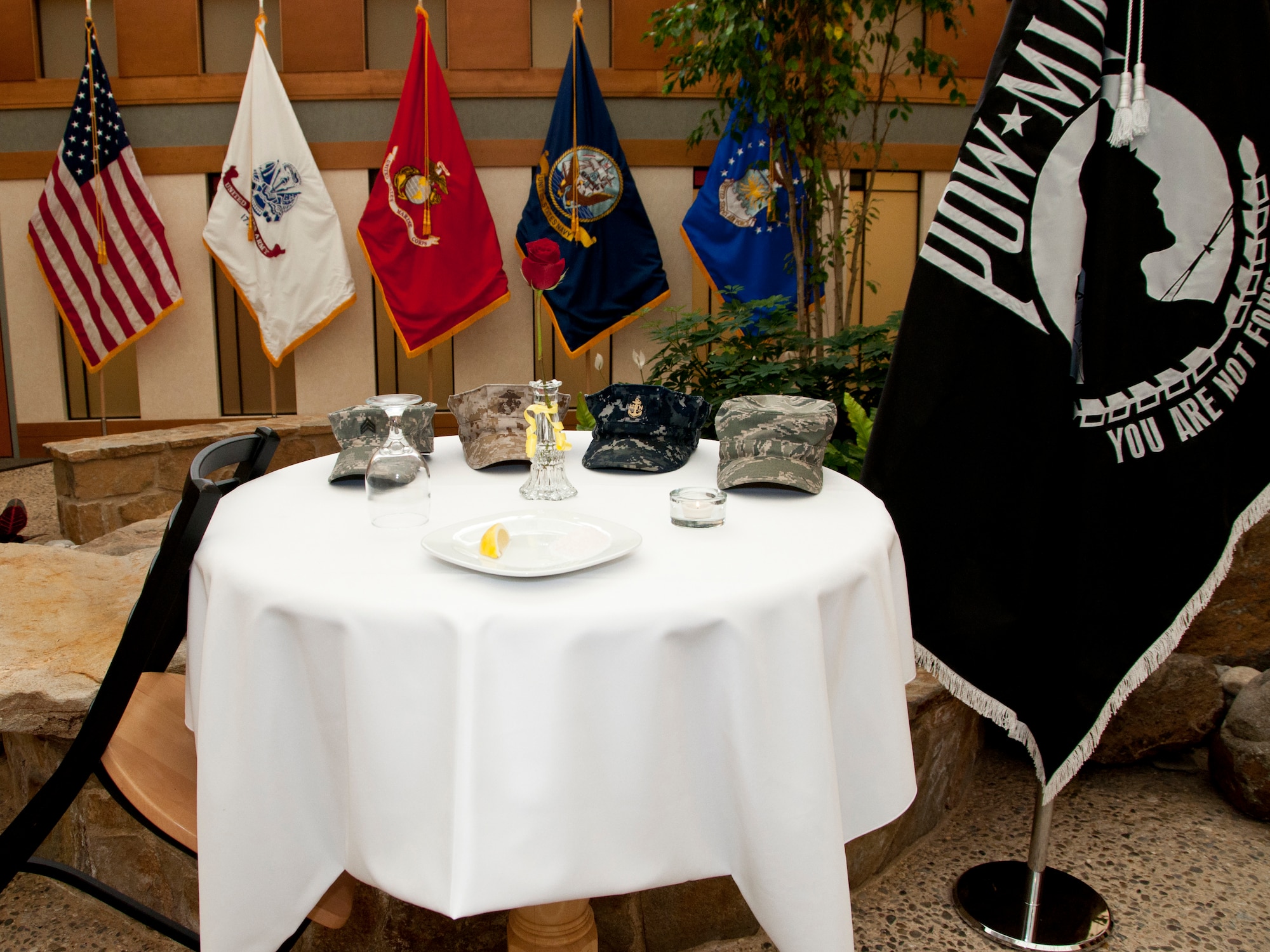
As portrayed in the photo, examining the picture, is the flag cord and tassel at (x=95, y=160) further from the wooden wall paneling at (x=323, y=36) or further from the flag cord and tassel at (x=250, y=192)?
the wooden wall paneling at (x=323, y=36)

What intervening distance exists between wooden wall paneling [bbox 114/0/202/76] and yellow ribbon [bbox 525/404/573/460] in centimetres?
536

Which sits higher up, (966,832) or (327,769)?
(327,769)

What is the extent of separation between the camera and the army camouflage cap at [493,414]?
178 centimetres

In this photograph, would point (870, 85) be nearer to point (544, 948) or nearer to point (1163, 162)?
point (1163, 162)

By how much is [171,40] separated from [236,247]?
1.51 metres

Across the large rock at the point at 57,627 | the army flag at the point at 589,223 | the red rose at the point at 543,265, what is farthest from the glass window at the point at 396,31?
the red rose at the point at 543,265

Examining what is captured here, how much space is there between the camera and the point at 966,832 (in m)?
2.08

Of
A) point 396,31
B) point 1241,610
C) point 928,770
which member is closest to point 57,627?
point 928,770

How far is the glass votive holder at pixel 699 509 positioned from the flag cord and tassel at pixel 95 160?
17.3 ft

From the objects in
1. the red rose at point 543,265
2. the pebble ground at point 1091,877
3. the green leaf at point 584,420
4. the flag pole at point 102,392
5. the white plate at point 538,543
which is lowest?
the pebble ground at point 1091,877

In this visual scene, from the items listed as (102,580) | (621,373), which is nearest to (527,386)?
(102,580)

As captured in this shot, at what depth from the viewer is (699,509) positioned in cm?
125

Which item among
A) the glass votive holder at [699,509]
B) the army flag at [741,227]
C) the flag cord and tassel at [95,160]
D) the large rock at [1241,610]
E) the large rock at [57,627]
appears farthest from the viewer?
the flag cord and tassel at [95,160]

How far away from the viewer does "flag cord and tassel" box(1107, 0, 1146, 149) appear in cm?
135
